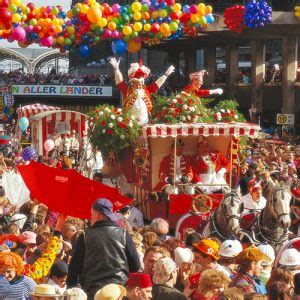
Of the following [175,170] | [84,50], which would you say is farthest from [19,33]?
[175,170]

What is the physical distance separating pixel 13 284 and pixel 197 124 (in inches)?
443

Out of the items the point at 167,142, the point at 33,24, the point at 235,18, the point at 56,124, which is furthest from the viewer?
the point at 56,124

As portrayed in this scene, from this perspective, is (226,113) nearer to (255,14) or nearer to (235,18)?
(235,18)

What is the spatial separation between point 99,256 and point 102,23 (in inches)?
686

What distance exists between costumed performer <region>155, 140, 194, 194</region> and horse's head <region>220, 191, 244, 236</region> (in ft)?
11.5

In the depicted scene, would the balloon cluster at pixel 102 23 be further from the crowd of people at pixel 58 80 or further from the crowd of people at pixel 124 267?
the crowd of people at pixel 58 80

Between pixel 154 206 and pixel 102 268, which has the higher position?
pixel 102 268

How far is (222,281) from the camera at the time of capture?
26.2 feet

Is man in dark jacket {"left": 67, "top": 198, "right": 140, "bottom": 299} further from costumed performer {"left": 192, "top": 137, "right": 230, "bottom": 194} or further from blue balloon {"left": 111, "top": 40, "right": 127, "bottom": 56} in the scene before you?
blue balloon {"left": 111, "top": 40, "right": 127, "bottom": 56}

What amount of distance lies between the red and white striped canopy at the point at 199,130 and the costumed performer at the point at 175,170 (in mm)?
574

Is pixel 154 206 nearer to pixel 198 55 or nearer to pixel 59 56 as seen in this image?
pixel 198 55

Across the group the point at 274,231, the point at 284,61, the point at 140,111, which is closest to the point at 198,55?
the point at 284,61

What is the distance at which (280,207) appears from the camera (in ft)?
46.2

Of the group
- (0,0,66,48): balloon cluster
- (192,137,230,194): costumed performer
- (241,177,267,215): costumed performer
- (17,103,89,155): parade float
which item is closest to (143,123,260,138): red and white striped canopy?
(192,137,230,194): costumed performer
